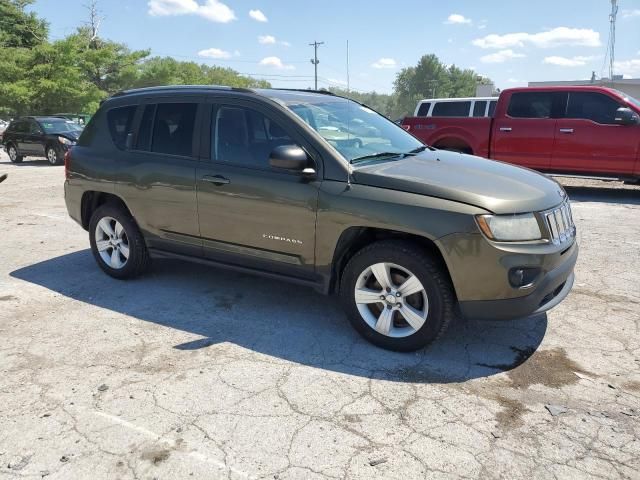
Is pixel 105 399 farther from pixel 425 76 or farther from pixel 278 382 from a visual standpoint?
pixel 425 76

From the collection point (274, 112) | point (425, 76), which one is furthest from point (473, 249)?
point (425, 76)

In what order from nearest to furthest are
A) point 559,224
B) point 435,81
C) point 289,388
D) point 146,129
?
point 289,388 → point 559,224 → point 146,129 → point 435,81

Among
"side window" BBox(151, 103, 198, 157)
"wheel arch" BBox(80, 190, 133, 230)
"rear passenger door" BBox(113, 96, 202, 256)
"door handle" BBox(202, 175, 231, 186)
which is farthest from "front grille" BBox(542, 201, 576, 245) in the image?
"wheel arch" BBox(80, 190, 133, 230)

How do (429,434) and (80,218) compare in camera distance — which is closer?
(429,434)

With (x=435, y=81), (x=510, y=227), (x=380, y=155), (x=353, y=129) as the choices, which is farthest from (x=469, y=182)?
(x=435, y=81)

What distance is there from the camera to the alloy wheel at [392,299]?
3441 mm

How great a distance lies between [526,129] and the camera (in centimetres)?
985

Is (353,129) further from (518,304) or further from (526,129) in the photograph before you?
(526,129)

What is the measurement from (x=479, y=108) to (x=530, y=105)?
1.67 meters

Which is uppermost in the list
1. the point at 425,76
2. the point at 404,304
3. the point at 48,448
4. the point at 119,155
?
the point at 425,76

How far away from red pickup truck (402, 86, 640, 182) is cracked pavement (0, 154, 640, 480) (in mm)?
4998

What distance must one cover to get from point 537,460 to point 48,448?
2.41 metres

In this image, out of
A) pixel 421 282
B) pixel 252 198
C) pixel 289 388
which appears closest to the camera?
pixel 289 388

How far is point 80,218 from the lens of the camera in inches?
210
